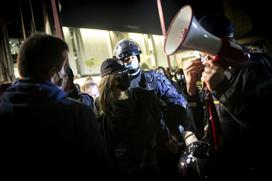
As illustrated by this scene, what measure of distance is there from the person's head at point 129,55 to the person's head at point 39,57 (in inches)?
91.3

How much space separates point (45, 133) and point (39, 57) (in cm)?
53

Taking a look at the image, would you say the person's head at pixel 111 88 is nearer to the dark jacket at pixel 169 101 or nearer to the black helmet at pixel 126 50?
the dark jacket at pixel 169 101

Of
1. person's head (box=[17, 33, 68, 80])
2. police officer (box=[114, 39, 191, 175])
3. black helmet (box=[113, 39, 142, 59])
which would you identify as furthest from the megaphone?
black helmet (box=[113, 39, 142, 59])

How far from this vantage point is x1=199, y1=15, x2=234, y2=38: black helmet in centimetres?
234

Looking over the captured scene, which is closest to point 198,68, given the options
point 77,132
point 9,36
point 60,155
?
point 77,132

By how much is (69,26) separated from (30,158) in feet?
28.4

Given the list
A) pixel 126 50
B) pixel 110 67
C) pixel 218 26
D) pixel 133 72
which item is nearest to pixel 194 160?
pixel 218 26

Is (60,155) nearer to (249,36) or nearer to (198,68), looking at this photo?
(198,68)

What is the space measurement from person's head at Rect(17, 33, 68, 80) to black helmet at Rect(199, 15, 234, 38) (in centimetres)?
122

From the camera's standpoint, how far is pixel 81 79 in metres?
10.5

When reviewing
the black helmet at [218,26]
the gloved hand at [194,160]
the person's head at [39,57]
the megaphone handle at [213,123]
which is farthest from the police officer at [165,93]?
the person's head at [39,57]

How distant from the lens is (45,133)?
6.19 feet

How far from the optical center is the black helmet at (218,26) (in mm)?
2344

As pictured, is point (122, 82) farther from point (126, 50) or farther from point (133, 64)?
point (126, 50)
